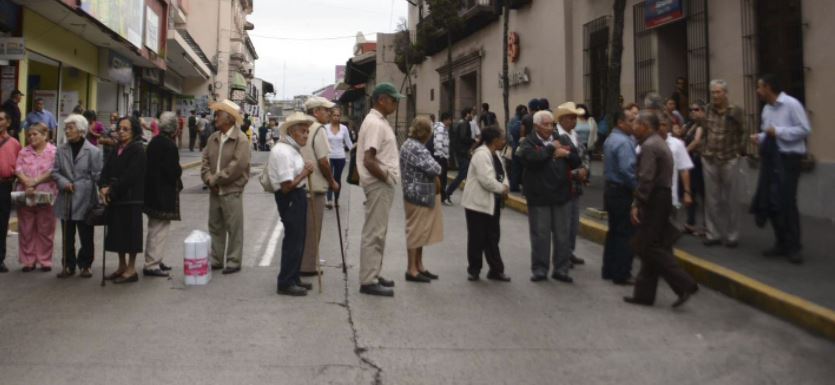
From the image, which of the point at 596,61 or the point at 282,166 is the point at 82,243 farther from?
the point at 596,61

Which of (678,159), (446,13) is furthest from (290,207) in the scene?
(446,13)

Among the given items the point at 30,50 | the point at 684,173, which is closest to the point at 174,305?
the point at 684,173

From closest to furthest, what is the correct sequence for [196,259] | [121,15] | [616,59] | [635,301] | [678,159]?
[635,301], [196,259], [678,159], [616,59], [121,15]

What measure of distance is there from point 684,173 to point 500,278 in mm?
2435

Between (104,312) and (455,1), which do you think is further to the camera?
Result: (455,1)

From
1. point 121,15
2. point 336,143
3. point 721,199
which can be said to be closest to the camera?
point 721,199

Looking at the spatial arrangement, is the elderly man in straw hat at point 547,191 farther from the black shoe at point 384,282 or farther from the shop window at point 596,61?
the shop window at point 596,61

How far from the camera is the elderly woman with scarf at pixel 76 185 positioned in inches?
280

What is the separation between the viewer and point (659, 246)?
625 centimetres

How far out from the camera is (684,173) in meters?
7.97

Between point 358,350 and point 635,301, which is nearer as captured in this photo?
point 358,350

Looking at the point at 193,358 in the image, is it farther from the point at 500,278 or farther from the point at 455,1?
the point at 455,1

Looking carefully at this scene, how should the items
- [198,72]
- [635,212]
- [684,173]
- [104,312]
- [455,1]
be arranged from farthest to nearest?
1. [198,72]
2. [455,1]
3. [684,173]
4. [635,212]
5. [104,312]

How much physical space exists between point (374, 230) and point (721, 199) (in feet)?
14.2
